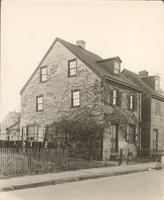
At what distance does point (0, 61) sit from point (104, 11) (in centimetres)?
73

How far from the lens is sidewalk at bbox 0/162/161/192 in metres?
3.43

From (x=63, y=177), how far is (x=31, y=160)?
2.15 feet

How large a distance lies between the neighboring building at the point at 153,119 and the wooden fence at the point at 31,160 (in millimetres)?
701

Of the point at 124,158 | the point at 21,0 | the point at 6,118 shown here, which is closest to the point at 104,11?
the point at 21,0

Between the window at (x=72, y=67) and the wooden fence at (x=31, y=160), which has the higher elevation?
the window at (x=72, y=67)

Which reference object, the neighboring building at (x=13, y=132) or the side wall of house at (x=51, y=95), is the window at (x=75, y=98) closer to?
the side wall of house at (x=51, y=95)

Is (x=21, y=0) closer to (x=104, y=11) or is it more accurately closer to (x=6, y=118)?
(x=104, y=11)

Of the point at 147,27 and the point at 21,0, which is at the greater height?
the point at 21,0

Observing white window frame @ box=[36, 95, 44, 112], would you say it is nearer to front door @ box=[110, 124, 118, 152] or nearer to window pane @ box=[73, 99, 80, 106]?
window pane @ box=[73, 99, 80, 106]

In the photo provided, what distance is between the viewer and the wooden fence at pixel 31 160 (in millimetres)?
3338

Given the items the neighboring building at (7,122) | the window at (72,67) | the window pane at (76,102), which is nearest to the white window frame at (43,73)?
the neighboring building at (7,122)

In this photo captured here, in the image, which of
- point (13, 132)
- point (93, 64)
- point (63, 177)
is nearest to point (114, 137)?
point (93, 64)

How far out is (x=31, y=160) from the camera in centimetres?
A: 380

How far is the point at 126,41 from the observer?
270 cm
